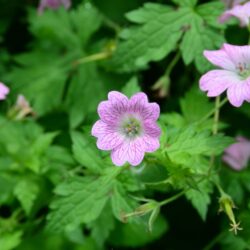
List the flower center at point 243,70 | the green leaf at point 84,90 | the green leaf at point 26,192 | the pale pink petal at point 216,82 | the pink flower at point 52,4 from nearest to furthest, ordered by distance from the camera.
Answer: the pale pink petal at point 216,82 → the flower center at point 243,70 → the green leaf at point 26,192 → the green leaf at point 84,90 → the pink flower at point 52,4

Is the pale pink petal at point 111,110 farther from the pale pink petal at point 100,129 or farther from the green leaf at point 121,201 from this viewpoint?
the green leaf at point 121,201

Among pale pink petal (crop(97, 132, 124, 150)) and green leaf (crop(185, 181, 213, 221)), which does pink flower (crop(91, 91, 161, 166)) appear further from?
green leaf (crop(185, 181, 213, 221))

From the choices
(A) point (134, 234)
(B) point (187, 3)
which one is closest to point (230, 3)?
(B) point (187, 3)

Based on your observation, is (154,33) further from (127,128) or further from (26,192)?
(26,192)

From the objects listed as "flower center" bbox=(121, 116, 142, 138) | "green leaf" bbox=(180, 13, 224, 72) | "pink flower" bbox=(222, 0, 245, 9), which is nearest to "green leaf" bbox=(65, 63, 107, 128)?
"green leaf" bbox=(180, 13, 224, 72)

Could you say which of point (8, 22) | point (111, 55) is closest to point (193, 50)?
point (111, 55)

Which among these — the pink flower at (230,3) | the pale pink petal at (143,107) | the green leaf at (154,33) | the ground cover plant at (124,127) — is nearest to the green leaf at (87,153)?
the ground cover plant at (124,127)
